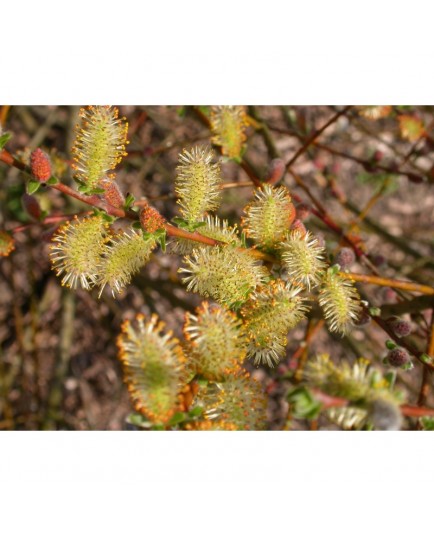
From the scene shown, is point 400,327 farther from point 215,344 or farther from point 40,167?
point 40,167

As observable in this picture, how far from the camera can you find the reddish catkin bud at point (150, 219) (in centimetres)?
104

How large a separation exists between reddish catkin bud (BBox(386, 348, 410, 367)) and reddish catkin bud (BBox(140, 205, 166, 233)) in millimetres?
546

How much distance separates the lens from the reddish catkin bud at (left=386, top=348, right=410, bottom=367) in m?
1.14

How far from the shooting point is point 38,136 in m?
2.22

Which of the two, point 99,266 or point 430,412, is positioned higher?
point 99,266

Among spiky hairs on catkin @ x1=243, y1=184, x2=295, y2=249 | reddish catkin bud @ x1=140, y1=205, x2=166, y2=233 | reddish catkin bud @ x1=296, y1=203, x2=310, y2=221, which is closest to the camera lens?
reddish catkin bud @ x1=140, y1=205, x2=166, y2=233

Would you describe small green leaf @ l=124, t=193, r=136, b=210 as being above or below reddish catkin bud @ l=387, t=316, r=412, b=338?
above

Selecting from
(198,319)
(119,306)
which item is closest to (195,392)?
(198,319)

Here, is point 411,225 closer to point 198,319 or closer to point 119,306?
point 119,306

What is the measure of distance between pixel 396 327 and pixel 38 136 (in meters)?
1.63

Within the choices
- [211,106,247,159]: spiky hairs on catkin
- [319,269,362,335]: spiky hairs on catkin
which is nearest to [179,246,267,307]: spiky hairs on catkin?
[319,269,362,335]: spiky hairs on catkin

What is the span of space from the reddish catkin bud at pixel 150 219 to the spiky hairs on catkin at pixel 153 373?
188mm

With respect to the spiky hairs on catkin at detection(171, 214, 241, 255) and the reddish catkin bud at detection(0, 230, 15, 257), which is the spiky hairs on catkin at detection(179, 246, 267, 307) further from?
the reddish catkin bud at detection(0, 230, 15, 257)

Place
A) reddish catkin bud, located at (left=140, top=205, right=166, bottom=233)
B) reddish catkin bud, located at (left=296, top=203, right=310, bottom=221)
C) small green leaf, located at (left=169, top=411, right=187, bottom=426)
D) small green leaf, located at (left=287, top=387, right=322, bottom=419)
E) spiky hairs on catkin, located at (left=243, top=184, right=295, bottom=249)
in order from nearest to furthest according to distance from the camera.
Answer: small green leaf, located at (left=287, top=387, right=322, bottom=419), small green leaf, located at (left=169, top=411, right=187, bottom=426), reddish catkin bud, located at (left=140, top=205, right=166, bottom=233), spiky hairs on catkin, located at (left=243, top=184, right=295, bottom=249), reddish catkin bud, located at (left=296, top=203, right=310, bottom=221)
